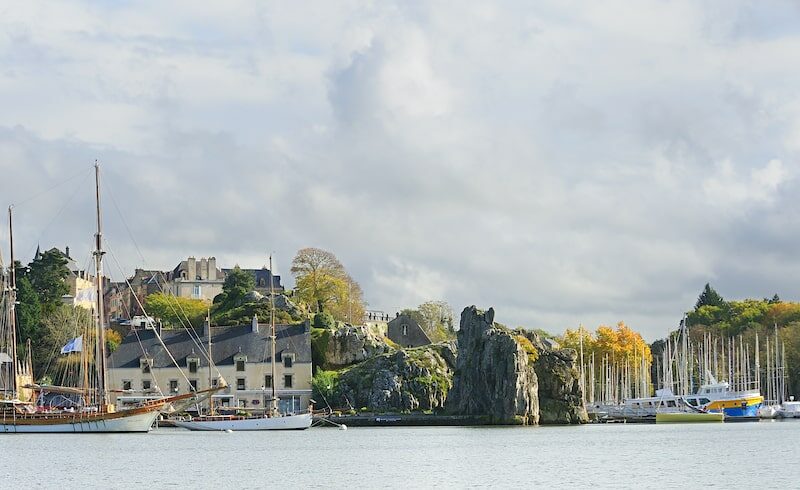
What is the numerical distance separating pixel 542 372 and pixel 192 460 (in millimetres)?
60496

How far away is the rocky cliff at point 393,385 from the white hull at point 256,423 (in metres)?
11.5

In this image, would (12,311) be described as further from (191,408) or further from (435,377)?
(435,377)

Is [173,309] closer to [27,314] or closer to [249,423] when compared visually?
[27,314]

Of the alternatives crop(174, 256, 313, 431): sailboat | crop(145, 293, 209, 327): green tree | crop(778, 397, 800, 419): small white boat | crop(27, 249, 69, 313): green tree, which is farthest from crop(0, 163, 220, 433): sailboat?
crop(778, 397, 800, 419): small white boat

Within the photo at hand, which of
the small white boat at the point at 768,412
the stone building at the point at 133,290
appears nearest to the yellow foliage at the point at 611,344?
the small white boat at the point at 768,412

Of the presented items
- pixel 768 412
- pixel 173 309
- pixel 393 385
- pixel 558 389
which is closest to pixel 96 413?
pixel 393 385

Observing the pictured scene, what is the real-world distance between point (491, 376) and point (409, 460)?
159 feet

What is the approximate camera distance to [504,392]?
119m

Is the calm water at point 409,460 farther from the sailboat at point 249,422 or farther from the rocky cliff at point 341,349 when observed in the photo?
the rocky cliff at point 341,349

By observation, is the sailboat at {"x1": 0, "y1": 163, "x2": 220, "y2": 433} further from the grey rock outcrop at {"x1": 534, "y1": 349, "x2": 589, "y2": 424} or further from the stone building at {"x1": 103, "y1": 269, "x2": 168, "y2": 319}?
the stone building at {"x1": 103, "y1": 269, "x2": 168, "y2": 319}

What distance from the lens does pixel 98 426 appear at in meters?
100

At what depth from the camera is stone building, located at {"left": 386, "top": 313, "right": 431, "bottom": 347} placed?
154m

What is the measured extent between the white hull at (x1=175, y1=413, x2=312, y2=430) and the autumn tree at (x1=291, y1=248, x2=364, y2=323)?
134ft

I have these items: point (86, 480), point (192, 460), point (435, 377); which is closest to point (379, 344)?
point (435, 377)
